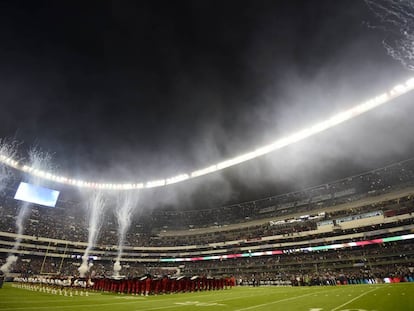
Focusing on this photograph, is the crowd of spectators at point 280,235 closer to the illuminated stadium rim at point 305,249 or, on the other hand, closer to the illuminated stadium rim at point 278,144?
the illuminated stadium rim at point 305,249

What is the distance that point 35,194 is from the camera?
196 feet

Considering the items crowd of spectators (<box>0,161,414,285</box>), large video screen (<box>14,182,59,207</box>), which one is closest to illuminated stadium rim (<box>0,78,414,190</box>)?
large video screen (<box>14,182,59,207</box>)

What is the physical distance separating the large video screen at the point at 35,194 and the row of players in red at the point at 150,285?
149 ft

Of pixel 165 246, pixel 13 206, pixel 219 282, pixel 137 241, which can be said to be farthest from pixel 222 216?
pixel 13 206

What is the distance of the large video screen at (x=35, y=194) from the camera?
57.2m

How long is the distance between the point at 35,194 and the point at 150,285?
54.6 metres

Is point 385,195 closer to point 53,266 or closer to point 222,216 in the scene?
point 222,216

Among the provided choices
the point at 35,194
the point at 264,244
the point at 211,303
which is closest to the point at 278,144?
the point at 211,303

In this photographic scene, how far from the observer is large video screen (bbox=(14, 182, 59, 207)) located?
5725 centimetres

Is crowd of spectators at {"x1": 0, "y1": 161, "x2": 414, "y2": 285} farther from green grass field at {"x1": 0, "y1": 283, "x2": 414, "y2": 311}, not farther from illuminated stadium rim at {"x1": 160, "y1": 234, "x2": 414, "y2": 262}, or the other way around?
green grass field at {"x1": 0, "y1": 283, "x2": 414, "y2": 311}

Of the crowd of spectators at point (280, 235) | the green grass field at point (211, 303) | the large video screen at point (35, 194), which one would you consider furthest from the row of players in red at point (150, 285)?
the large video screen at point (35, 194)

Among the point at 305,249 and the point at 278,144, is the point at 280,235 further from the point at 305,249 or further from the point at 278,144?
the point at 278,144

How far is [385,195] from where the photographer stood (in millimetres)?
49062

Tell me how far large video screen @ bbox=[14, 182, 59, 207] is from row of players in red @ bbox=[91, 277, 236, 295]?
149 ft
